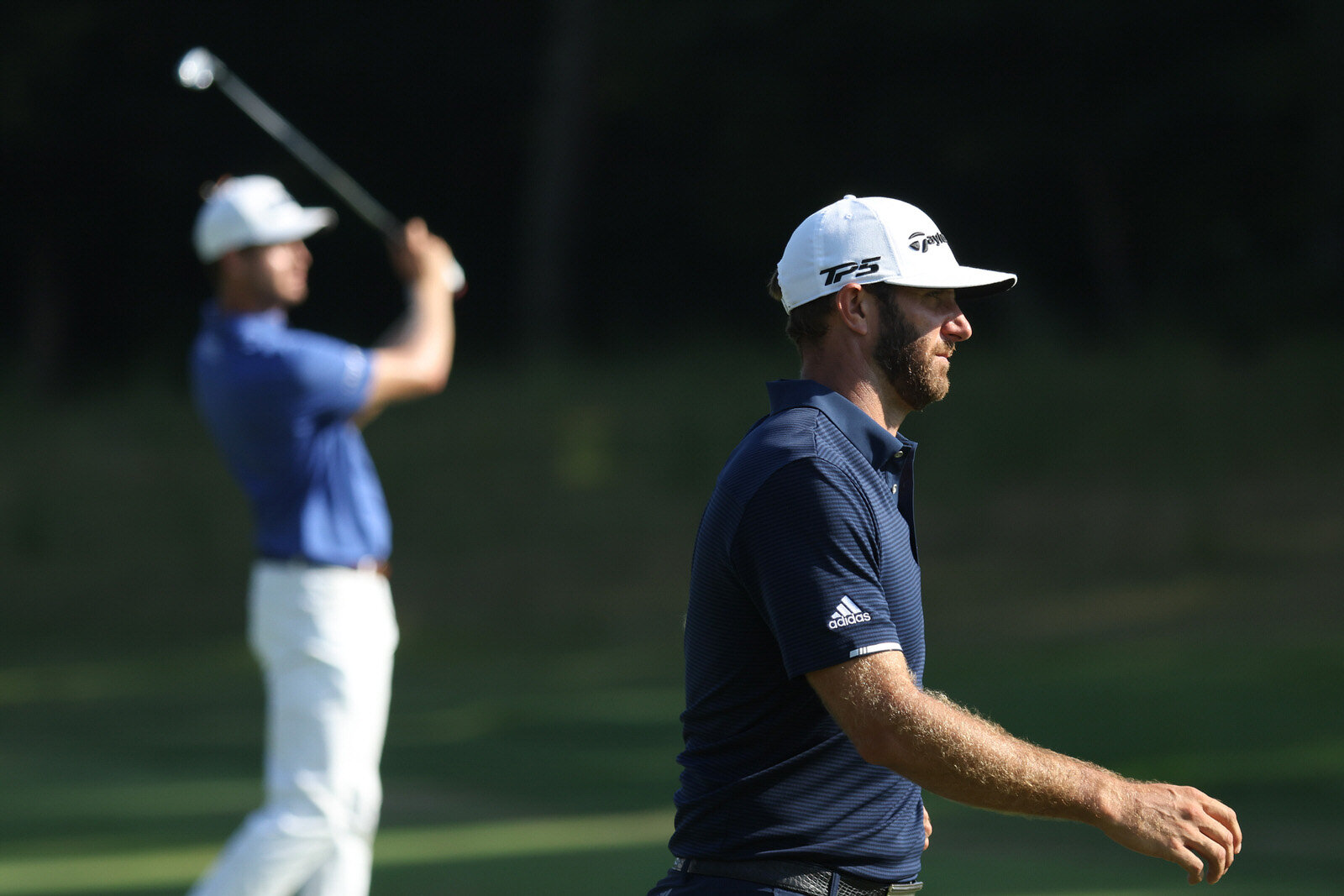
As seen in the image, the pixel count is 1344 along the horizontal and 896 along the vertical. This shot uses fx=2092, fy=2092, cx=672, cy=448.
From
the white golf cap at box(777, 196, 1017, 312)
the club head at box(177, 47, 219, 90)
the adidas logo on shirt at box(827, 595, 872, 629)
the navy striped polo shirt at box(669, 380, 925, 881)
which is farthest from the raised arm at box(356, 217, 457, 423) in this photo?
the adidas logo on shirt at box(827, 595, 872, 629)

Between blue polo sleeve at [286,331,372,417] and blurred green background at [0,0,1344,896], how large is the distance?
2220 mm

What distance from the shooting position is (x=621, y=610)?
61.2 feet

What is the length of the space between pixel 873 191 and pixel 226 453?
760 inches

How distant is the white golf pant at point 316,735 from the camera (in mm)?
5508

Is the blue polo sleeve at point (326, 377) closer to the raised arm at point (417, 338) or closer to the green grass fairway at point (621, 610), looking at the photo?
the raised arm at point (417, 338)

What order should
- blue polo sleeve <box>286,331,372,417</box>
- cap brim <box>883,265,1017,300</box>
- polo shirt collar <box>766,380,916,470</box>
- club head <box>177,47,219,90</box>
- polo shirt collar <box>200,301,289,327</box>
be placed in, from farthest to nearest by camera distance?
1. club head <box>177,47,219,90</box>
2. polo shirt collar <box>200,301,289,327</box>
3. blue polo sleeve <box>286,331,372,417</box>
4. cap brim <box>883,265,1017,300</box>
5. polo shirt collar <box>766,380,916,470</box>

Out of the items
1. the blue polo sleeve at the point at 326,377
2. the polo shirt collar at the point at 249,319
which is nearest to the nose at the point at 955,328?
the blue polo sleeve at the point at 326,377

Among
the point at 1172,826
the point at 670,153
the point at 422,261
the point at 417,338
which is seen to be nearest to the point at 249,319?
the point at 417,338

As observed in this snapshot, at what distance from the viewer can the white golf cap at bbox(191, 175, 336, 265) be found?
6246 mm

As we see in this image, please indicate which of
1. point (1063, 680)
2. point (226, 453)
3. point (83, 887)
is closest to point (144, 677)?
point (1063, 680)

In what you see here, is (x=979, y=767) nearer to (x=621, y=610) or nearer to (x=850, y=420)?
(x=850, y=420)

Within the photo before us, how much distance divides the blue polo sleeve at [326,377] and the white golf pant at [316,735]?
19.7 inches

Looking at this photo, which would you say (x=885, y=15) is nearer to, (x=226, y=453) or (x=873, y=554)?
(x=226, y=453)

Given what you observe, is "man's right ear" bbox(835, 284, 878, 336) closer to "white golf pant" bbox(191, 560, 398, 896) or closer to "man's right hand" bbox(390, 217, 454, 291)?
"white golf pant" bbox(191, 560, 398, 896)
